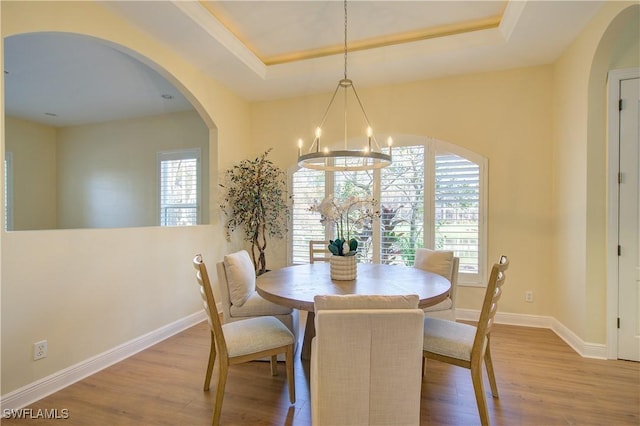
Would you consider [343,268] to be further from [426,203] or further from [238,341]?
[426,203]

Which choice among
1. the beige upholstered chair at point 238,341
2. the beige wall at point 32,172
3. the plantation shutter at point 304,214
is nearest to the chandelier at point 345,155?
the plantation shutter at point 304,214

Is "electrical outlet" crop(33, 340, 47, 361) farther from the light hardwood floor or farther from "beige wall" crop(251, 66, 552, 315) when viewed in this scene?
"beige wall" crop(251, 66, 552, 315)

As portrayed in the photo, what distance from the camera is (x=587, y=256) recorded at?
111 inches

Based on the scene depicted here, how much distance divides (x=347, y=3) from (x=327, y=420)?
310cm

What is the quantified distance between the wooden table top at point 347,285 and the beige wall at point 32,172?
19.6 feet

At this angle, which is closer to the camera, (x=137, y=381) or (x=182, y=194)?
(x=137, y=381)

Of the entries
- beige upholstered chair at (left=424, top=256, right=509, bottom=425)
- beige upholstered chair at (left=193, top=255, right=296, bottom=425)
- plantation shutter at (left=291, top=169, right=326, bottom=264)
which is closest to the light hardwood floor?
beige upholstered chair at (left=193, top=255, right=296, bottom=425)

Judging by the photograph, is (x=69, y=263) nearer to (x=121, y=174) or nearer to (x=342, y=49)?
(x=342, y=49)

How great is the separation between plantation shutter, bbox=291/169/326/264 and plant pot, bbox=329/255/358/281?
6.28ft

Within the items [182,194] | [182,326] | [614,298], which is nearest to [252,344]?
[182,326]

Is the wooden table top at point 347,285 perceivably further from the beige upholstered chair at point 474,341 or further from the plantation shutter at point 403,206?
the plantation shutter at point 403,206

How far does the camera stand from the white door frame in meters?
2.71

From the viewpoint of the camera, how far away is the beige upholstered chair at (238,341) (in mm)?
1930

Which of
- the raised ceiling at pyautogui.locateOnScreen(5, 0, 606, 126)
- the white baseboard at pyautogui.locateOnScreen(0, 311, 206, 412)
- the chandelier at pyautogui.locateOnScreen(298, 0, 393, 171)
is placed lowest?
the white baseboard at pyautogui.locateOnScreen(0, 311, 206, 412)
